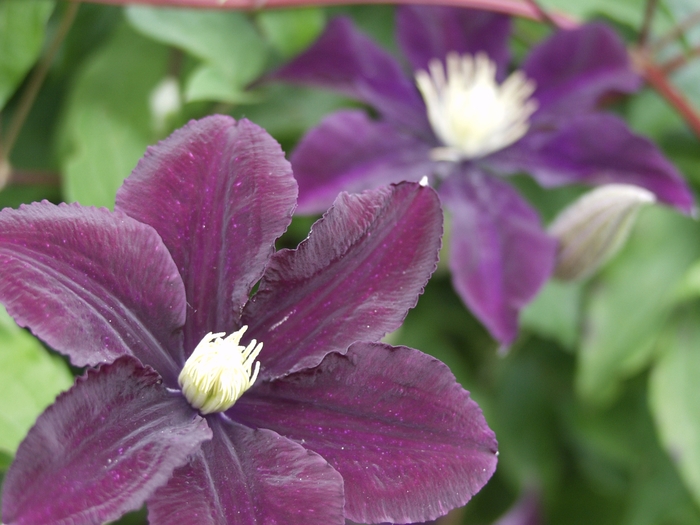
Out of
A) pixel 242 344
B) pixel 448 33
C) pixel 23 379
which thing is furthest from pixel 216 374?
pixel 448 33

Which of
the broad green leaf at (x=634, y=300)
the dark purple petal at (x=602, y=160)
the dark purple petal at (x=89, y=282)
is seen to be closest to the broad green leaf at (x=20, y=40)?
the dark purple petal at (x=89, y=282)

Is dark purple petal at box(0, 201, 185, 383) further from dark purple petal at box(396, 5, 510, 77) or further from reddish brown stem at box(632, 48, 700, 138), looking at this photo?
reddish brown stem at box(632, 48, 700, 138)

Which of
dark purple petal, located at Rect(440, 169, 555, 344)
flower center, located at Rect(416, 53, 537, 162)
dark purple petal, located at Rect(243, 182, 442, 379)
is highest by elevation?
dark purple petal, located at Rect(243, 182, 442, 379)

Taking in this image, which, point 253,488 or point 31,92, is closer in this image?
point 253,488

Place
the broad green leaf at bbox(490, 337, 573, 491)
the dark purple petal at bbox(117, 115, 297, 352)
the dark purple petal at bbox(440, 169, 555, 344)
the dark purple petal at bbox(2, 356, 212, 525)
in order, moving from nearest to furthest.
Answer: the dark purple petal at bbox(2, 356, 212, 525), the dark purple petal at bbox(117, 115, 297, 352), the dark purple petal at bbox(440, 169, 555, 344), the broad green leaf at bbox(490, 337, 573, 491)

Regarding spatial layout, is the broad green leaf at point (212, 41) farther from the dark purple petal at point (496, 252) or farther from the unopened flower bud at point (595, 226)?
the unopened flower bud at point (595, 226)

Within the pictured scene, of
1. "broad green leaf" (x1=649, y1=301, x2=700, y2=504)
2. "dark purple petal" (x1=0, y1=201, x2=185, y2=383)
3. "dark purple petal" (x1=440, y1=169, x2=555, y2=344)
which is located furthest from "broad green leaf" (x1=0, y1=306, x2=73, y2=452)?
"broad green leaf" (x1=649, y1=301, x2=700, y2=504)

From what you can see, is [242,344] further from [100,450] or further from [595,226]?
[595,226]
